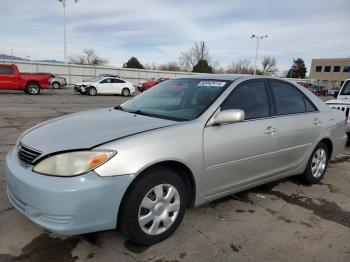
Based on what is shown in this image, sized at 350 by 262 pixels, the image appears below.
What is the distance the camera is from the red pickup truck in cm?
2009

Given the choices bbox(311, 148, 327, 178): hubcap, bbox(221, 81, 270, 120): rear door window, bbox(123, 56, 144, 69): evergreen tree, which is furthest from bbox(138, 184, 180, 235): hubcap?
bbox(123, 56, 144, 69): evergreen tree

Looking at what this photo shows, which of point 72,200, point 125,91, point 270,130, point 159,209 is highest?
point 270,130

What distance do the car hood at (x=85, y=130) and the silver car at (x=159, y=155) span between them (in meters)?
0.01

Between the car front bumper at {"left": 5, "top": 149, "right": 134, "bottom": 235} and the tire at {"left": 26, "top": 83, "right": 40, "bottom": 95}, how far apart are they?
20.5 m

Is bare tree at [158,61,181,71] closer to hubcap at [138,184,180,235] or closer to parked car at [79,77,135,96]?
parked car at [79,77,135,96]

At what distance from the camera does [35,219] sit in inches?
105

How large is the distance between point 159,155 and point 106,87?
23.4 m

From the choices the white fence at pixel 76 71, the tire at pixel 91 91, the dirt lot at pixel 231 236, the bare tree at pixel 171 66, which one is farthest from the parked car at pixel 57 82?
the bare tree at pixel 171 66

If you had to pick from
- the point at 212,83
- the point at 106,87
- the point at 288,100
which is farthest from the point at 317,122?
the point at 106,87

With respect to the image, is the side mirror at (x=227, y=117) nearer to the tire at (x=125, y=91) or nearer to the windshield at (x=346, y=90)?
the windshield at (x=346, y=90)

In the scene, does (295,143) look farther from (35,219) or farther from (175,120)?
(35,219)

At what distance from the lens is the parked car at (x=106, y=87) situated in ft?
80.4

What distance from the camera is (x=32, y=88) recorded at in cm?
2150

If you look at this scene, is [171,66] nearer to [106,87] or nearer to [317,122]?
[106,87]
